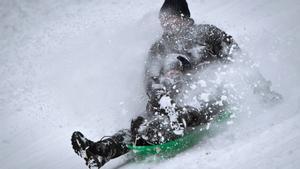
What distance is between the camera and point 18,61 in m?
6.99

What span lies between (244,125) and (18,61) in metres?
5.39

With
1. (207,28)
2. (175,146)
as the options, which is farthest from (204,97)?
(207,28)

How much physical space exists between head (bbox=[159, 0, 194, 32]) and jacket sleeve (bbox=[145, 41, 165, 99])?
9.3 inches

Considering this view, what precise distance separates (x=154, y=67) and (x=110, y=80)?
42.3 inches

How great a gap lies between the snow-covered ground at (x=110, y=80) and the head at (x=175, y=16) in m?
0.62

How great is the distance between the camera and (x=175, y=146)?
2.77m

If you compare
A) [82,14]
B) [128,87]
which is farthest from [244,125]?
[82,14]

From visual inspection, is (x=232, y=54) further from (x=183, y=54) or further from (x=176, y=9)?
(x=176, y=9)

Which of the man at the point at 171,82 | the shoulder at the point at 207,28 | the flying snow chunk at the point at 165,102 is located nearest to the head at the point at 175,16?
the man at the point at 171,82

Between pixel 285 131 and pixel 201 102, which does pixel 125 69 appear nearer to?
pixel 201 102

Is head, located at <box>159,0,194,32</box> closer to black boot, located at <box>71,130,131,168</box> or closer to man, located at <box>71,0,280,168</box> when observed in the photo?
man, located at <box>71,0,280,168</box>

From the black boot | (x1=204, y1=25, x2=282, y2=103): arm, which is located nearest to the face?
(x1=204, y1=25, x2=282, y2=103): arm

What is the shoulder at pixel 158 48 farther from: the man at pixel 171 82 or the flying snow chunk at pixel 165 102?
the flying snow chunk at pixel 165 102

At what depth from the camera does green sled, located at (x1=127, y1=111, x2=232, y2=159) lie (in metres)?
2.72
